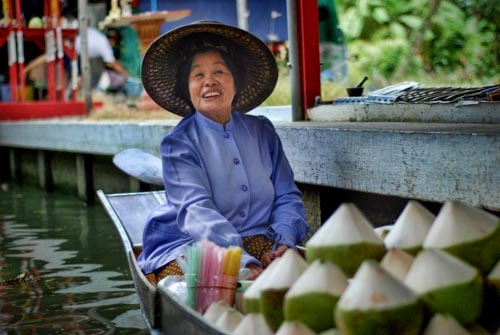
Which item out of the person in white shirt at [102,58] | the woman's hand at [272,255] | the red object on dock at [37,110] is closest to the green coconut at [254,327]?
the woman's hand at [272,255]

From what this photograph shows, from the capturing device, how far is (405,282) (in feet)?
8.36

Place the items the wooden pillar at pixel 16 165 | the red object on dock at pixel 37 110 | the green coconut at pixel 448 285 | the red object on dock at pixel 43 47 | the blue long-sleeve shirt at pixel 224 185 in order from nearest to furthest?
the green coconut at pixel 448 285, the blue long-sleeve shirt at pixel 224 185, the wooden pillar at pixel 16 165, the red object on dock at pixel 37 110, the red object on dock at pixel 43 47

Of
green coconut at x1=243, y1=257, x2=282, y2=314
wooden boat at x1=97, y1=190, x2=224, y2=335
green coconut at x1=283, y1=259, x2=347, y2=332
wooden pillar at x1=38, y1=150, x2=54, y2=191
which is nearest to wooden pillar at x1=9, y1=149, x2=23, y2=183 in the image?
wooden pillar at x1=38, y1=150, x2=54, y2=191

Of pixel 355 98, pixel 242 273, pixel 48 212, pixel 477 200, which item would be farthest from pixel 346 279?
pixel 48 212

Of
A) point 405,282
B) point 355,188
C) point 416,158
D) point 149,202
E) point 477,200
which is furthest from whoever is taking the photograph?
point 149,202

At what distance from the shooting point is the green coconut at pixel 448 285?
8.00ft

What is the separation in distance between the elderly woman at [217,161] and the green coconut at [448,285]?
1.41 meters

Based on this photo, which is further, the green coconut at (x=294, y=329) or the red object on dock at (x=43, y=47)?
the red object on dock at (x=43, y=47)

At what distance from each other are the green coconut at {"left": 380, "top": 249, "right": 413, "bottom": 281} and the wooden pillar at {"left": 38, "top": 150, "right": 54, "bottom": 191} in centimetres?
1155

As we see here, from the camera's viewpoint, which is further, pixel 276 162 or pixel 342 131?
pixel 342 131

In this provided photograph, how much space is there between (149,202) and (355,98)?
1.73m

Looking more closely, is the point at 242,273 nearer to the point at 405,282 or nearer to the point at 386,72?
the point at 405,282

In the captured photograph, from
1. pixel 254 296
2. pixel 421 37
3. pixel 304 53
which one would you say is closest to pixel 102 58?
pixel 421 37

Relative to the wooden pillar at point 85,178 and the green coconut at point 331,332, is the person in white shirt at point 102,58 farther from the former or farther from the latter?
the green coconut at point 331,332
